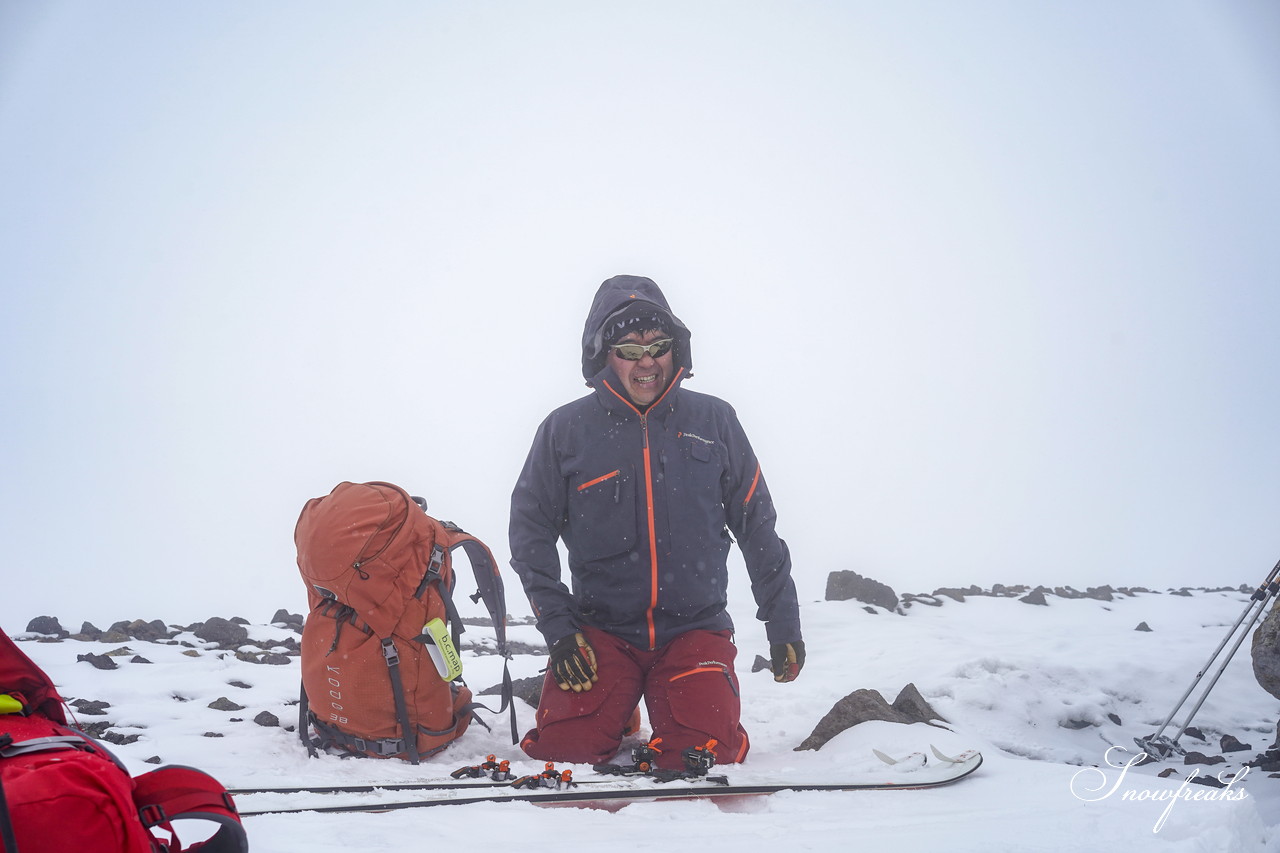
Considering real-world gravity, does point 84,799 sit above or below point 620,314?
below

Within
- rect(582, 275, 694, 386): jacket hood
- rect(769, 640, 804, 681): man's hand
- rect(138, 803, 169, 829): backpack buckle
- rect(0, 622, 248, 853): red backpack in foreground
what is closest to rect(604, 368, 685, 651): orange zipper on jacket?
rect(582, 275, 694, 386): jacket hood

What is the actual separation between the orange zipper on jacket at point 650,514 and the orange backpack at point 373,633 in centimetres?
105

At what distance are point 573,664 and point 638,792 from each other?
1.01 metres

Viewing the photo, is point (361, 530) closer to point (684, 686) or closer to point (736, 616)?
point (684, 686)

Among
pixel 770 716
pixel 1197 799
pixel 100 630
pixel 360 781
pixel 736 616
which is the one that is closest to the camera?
pixel 1197 799

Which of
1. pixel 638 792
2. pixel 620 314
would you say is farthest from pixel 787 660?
pixel 620 314

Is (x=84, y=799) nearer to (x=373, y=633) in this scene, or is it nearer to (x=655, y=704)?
(x=373, y=633)

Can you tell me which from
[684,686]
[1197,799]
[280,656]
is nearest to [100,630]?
[280,656]

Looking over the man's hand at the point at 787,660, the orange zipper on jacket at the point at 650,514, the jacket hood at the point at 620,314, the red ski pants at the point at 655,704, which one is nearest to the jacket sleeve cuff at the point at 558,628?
the red ski pants at the point at 655,704

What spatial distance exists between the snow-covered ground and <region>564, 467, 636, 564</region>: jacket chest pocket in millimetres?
1116

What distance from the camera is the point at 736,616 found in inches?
380

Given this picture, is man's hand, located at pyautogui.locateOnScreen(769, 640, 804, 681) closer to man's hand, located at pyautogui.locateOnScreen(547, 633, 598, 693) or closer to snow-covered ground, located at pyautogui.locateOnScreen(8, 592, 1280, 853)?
snow-covered ground, located at pyautogui.locateOnScreen(8, 592, 1280, 853)

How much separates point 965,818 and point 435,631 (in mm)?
2437

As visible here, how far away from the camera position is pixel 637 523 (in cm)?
374
